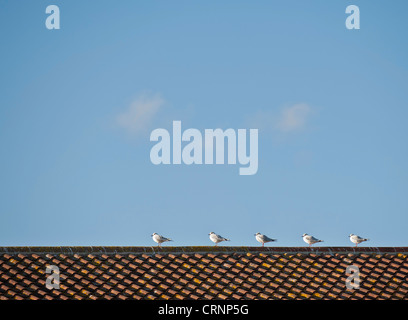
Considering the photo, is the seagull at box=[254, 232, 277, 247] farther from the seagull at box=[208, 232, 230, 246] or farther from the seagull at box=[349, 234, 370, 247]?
the seagull at box=[349, 234, 370, 247]

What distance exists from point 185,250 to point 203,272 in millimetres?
1176

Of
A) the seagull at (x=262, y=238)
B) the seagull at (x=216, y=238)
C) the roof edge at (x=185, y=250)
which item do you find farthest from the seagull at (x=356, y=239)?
the seagull at (x=216, y=238)

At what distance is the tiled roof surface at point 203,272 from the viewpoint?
23234 millimetres

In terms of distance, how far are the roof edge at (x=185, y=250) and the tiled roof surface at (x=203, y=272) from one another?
26 millimetres

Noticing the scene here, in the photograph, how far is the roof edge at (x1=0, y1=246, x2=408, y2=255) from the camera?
2495cm

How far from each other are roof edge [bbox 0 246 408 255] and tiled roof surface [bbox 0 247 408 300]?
3 centimetres

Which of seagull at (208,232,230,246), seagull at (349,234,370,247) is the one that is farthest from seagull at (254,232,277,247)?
seagull at (349,234,370,247)

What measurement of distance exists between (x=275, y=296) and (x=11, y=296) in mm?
6295

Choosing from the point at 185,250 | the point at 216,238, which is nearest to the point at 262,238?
the point at 216,238

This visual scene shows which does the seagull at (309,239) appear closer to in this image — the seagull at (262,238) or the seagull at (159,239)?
the seagull at (262,238)
